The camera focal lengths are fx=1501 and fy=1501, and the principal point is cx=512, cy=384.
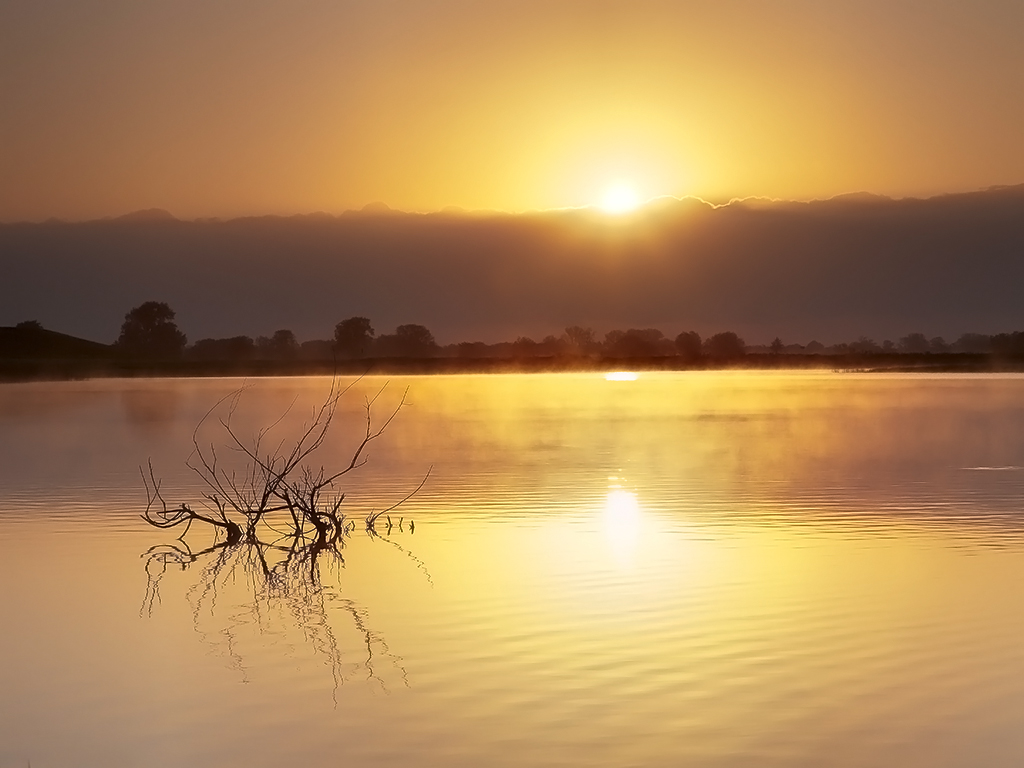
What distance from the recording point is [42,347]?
148 m

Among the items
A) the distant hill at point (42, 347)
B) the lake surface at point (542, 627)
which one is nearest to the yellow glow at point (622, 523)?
the lake surface at point (542, 627)

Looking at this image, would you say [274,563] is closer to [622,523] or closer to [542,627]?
[622,523]

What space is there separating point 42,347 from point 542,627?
5673 inches

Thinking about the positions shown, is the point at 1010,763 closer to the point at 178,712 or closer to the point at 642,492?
the point at 178,712

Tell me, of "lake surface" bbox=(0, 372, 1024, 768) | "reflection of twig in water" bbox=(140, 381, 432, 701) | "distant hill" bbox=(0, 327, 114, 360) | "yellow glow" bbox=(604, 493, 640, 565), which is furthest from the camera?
"distant hill" bbox=(0, 327, 114, 360)

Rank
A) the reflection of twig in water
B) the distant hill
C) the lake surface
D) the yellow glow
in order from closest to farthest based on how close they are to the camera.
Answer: the lake surface → the reflection of twig in water → the yellow glow → the distant hill

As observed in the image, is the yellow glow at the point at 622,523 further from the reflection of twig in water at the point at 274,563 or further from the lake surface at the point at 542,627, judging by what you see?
the reflection of twig in water at the point at 274,563

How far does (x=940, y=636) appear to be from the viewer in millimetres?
11492

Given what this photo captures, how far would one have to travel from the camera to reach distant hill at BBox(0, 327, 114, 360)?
474 feet

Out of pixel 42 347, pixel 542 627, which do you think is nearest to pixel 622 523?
pixel 542 627

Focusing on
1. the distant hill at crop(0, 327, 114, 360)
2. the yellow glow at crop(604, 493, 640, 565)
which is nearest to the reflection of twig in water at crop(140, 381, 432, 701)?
the yellow glow at crop(604, 493, 640, 565)

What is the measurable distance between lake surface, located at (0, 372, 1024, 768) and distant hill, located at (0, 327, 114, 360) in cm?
12399

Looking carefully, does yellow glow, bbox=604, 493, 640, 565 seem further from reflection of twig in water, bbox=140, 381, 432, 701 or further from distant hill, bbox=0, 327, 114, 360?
distant hill, bbox=0, 327, 114, 360

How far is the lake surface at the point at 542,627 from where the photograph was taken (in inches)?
347
